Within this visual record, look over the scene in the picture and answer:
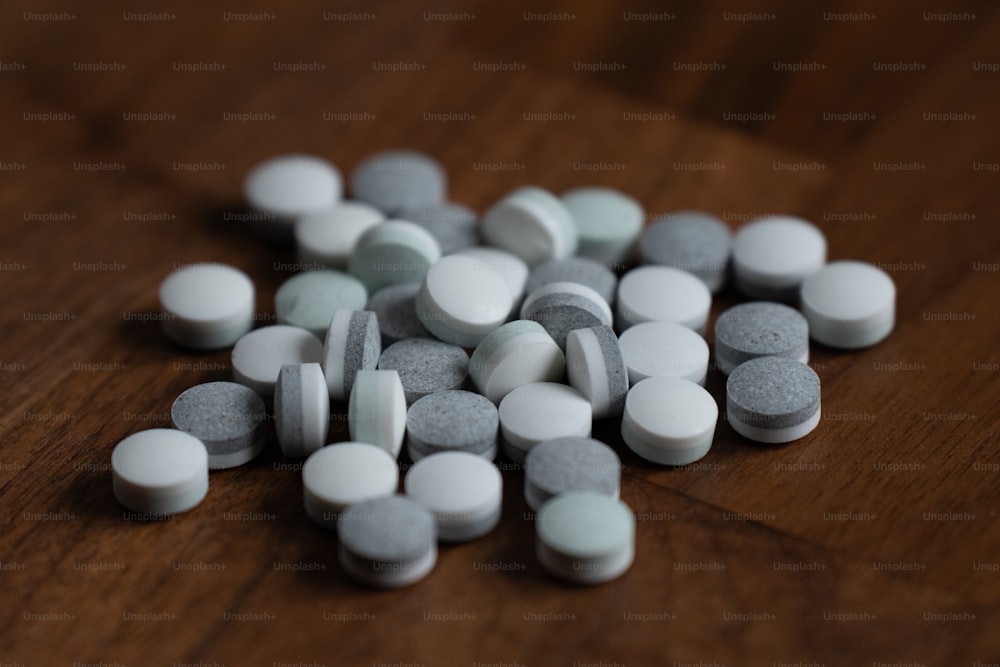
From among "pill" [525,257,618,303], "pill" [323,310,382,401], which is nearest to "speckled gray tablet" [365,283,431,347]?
"pill" [323,310,382,401]

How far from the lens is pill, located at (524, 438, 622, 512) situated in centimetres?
198

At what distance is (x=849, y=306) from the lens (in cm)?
237

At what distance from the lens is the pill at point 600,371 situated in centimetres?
215

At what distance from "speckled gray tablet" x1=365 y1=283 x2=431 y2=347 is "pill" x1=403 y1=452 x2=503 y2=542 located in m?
0.39

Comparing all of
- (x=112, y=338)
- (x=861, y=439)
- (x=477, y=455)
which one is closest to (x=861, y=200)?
(x=861, y=439)

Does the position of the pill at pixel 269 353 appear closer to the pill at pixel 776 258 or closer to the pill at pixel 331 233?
the pill at pixel 331 233

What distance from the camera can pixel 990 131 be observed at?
2.82m

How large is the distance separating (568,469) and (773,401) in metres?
0.41

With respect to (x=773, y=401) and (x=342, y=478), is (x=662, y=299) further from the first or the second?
(x=342, y=478)

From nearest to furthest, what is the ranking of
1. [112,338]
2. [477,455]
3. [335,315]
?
[477,455] < [335,315] < [112,338]

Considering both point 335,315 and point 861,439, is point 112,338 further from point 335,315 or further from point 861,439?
point 861,439

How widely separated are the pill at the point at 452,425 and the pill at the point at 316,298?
12.9 inches

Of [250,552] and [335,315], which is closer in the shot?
[250,552]

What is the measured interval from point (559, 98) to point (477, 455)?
129 cm
